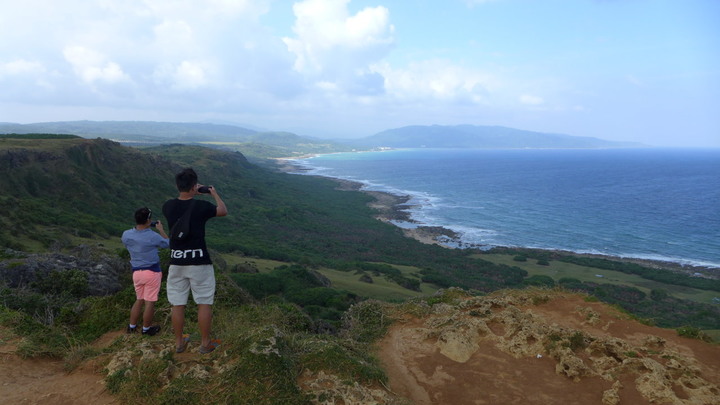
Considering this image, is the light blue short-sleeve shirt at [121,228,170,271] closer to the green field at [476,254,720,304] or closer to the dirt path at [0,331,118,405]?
the dirt path at [0,331,118,405]

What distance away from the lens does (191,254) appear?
4926 millimetres

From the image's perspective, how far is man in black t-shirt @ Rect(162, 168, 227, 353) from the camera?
4.91 meters

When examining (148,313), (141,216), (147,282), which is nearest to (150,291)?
(147,282)

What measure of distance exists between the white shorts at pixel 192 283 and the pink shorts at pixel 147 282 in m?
1.24

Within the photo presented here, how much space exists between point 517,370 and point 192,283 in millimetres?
5659

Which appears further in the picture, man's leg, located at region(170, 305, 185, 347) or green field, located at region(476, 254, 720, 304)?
green field, located at region(476, 254, 720, 304)

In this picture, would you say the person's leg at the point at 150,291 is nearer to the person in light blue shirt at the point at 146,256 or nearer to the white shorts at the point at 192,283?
the person in light blue shirt at the point at 146,256

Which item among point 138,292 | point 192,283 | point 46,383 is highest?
point 192,283

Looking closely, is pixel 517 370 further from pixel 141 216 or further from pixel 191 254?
pixel 141 216

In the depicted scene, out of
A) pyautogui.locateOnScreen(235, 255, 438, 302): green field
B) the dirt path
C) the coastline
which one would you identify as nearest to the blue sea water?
the coastline

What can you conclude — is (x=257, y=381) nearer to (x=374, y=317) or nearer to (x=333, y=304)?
(x=374, y=317)

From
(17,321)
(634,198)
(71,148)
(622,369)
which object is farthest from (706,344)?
(634,198)

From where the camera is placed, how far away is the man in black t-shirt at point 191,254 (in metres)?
4.91

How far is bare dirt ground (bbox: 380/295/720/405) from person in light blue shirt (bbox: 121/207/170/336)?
4.14 meters
